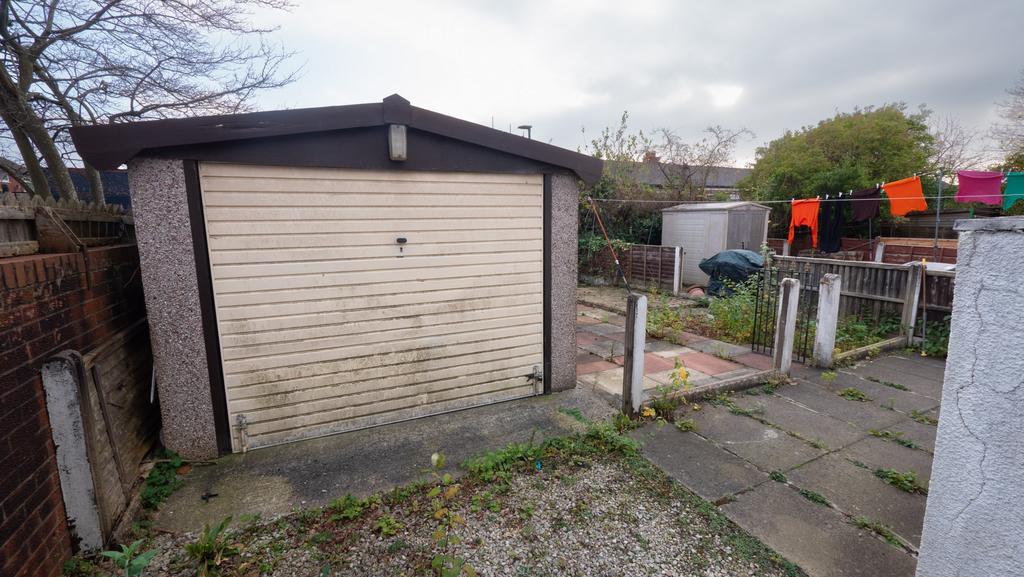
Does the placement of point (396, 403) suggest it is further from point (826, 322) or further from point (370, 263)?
point (826, 322)

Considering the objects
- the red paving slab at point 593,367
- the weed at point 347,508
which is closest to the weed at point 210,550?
the weed at point 347,508

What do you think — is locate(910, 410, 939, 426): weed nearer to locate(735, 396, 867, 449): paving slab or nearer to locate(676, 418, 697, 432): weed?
locate(735, 396, 867, 449): paving slab

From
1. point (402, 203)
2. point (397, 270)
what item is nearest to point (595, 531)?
point (397, 270)

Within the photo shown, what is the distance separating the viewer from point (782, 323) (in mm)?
5051

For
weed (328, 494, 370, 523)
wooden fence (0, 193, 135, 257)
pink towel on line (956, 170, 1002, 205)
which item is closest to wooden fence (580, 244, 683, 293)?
pink towel on line (956, 170, 1002, 205)

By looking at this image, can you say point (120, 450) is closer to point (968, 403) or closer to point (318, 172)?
point (318, 172)

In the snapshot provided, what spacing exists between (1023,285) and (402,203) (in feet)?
11.4

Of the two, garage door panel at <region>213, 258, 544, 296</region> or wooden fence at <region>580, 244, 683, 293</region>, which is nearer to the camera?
garage door panel at <region>213, 258, 544, 296</region>

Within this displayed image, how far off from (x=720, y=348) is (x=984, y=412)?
16.0 feet

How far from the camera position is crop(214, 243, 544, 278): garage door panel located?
329 cm

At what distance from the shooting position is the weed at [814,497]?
2873mm

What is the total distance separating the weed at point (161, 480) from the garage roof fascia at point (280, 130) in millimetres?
2017

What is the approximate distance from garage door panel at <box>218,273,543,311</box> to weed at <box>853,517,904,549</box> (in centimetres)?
287

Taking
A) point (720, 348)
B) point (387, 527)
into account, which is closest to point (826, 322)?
point (720, 348)
